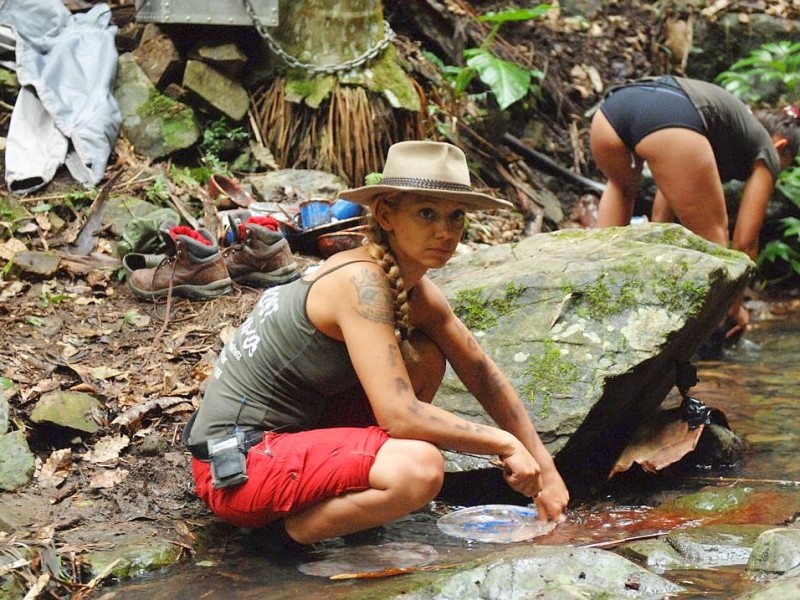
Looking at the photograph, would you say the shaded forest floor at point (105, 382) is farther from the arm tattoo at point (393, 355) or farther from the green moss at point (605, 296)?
the green moss at point (605, 296)

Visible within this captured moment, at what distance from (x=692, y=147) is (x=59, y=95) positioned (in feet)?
12.1

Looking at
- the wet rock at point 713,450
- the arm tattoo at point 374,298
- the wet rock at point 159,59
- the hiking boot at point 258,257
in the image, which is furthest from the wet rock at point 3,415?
the wet rock at point 159,59

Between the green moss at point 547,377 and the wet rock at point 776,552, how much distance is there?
3.50ft

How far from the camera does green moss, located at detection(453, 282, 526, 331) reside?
393 centimetres

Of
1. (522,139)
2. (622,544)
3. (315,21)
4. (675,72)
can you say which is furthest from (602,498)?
(675,72)

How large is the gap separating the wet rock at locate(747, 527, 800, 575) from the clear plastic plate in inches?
28.6

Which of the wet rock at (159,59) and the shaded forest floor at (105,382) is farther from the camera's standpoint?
the wet rock at (159,59)

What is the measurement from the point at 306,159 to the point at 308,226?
3.85 ft

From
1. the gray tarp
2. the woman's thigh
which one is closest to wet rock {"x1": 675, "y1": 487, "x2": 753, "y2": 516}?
the woman's thigh

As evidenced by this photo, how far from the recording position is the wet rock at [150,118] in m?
6.04

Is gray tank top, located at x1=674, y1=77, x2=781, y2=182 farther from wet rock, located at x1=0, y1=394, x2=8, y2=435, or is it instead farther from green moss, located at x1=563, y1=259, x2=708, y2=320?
wet rock, located at x1=0, y1=394, x2=8, y2=435

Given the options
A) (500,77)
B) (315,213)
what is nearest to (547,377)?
(315,213)

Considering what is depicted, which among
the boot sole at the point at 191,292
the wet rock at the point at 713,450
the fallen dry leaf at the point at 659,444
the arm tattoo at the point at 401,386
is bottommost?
the wet rock at the point at 713,450

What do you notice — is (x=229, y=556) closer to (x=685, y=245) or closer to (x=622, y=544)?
(x=622, y=544)
